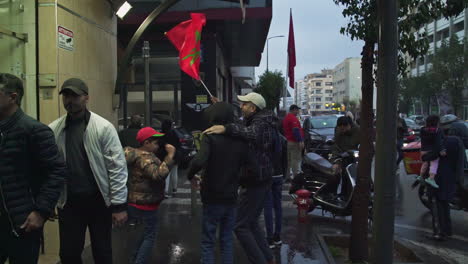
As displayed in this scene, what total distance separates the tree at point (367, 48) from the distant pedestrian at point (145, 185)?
2.30m

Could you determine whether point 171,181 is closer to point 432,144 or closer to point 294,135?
point 294,135

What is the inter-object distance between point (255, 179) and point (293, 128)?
265 inches

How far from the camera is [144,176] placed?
14.5 ft

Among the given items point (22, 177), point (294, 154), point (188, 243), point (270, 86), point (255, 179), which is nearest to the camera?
point (22, 177)

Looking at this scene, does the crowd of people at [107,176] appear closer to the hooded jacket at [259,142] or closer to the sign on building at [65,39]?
the hooded jacket at [259,142]

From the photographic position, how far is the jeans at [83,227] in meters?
3.63

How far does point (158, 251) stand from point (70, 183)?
2.38 meters

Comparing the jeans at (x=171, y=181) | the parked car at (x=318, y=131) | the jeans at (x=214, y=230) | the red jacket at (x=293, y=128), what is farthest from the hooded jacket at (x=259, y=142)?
the parked car at (x=318, y=131)

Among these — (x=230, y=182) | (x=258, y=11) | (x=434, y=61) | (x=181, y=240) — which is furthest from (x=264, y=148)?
(x=434, y=61)

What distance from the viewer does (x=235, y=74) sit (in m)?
41.6

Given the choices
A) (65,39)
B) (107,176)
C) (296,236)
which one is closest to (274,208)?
(296,236)

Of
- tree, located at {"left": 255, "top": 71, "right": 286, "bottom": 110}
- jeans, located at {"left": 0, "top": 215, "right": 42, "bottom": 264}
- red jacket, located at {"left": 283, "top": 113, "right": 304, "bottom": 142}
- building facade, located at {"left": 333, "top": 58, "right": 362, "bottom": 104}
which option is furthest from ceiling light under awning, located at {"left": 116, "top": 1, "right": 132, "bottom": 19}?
building facade, located at {"left": 333, "top": 58, "right": 362, "bottom": 104}

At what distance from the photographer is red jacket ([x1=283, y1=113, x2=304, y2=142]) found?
11078mm

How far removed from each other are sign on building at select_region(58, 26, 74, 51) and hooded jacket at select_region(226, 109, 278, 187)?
8.09ft
